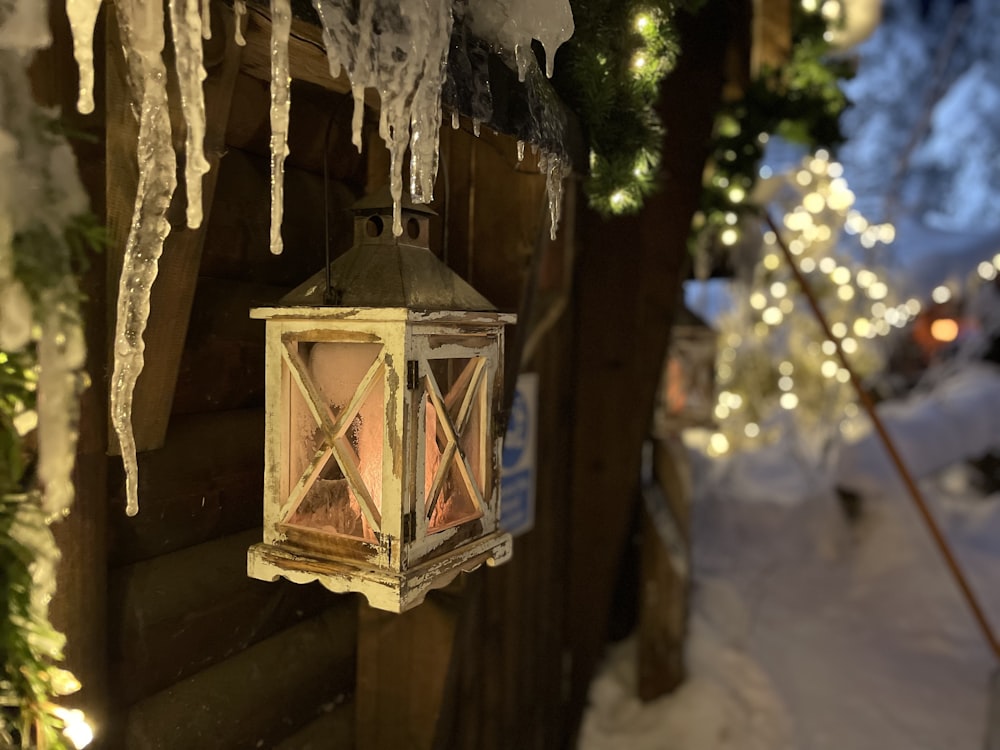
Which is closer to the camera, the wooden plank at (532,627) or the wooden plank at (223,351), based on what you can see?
the wooden plank at (223,351)

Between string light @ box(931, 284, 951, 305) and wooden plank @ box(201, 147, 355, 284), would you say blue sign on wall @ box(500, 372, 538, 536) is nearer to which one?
wooden plank @ box(201, 147, 355, 284)

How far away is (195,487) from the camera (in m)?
1.44

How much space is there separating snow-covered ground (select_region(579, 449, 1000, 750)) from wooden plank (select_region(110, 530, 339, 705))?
2.23 meters

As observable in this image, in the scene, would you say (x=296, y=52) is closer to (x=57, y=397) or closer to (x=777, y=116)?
(x=57, y=397)

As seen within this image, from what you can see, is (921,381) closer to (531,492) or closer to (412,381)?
(531,492)

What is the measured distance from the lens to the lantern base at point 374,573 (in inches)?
46.4

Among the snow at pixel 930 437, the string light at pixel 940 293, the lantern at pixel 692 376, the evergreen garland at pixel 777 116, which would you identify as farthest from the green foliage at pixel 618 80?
the string light at pixel 940 293

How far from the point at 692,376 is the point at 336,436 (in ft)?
13.0

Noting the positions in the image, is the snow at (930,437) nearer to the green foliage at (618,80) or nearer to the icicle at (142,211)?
the green foliage at (618,80)

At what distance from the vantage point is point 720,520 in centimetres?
475

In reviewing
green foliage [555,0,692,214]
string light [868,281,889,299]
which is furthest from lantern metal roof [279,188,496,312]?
string light [868,281,889,299]

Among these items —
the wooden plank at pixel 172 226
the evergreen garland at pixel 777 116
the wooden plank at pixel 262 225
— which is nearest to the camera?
the wooden plank at pixel 172 226

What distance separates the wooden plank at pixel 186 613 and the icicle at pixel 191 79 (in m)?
0.76

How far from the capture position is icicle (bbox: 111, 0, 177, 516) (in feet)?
3.19
